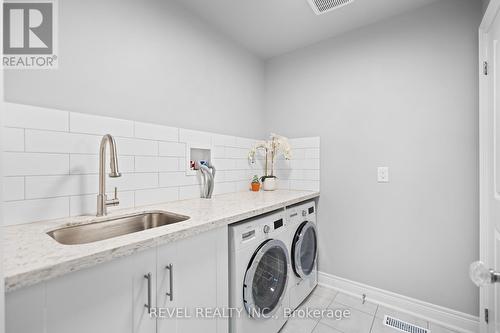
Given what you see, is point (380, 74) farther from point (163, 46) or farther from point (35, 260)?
point (35, 260)

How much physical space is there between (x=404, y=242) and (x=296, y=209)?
938 millimetres

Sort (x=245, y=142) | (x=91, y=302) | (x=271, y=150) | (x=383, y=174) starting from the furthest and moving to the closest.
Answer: (x=271, y=150)
(x=245, y=142)
(x=383, y=174)
(x=91, y=302)

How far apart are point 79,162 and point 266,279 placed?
1334 mm

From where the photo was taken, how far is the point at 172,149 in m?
1.71

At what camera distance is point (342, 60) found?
7.14 ft

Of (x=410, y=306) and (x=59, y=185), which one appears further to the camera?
(x=410, y=306)

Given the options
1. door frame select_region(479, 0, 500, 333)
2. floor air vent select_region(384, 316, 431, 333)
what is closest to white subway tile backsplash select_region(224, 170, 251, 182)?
floor air vent select_region(384, 316, 431, 333)

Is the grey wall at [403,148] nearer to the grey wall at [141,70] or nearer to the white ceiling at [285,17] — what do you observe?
the white ceiling at [285,17]

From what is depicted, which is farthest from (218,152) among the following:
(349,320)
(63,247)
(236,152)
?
(349,320)

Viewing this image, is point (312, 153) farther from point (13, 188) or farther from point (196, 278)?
point (13, 188)

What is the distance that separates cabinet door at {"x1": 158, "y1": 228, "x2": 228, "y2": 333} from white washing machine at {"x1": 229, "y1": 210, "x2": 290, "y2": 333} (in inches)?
2.7

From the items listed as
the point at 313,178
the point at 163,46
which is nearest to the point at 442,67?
the point at 313,178

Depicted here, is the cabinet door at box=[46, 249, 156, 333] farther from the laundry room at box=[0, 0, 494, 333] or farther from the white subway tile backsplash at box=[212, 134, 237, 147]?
the white subway tile backsplash at box=[212, 134, 237, 147]

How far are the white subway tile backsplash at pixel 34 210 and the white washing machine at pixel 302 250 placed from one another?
1390mm
